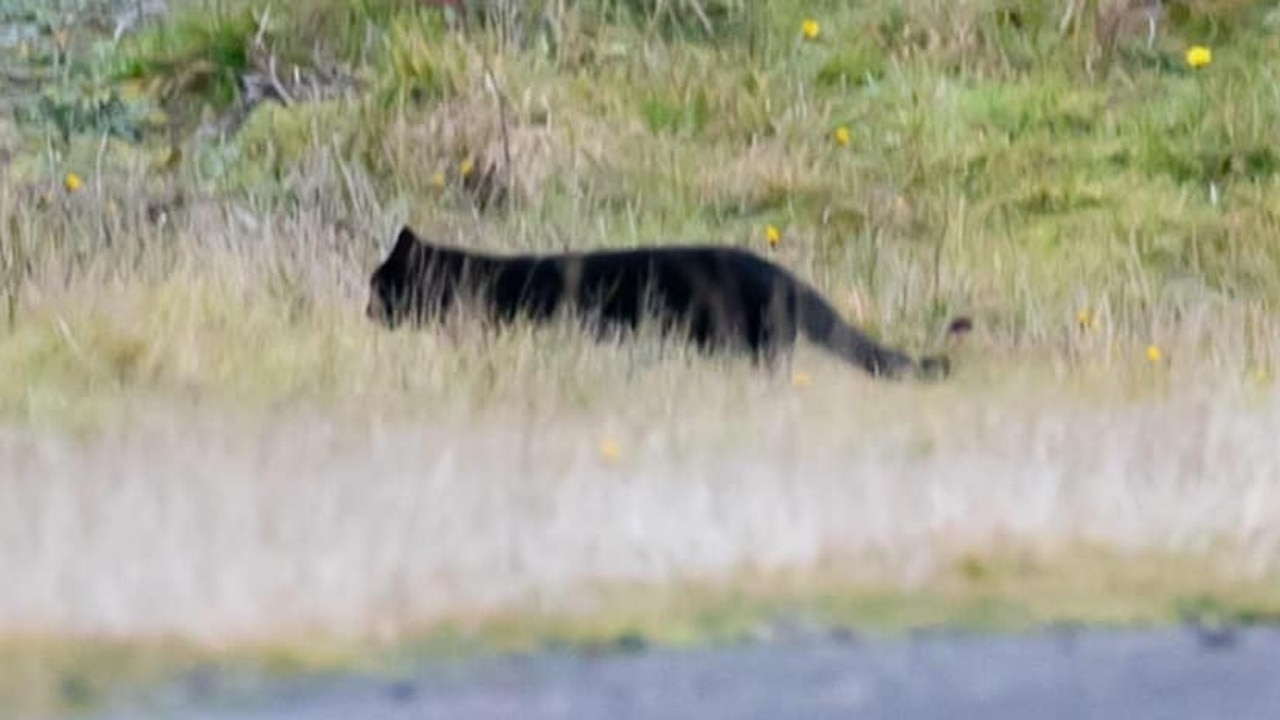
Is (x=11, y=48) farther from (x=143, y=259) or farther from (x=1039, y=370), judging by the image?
(x=1039, y=370)

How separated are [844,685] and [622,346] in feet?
9.93

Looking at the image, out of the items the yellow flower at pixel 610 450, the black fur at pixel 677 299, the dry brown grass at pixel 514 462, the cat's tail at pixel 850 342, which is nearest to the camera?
the dry brown grass at pixel 514 462

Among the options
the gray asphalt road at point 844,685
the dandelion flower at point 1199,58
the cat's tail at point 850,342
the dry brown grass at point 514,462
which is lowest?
the gray asphalt road at point 844,685

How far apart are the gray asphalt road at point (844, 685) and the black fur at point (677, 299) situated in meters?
2.72

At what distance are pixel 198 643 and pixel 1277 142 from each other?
6.98 meters

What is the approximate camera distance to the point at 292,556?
4680mm

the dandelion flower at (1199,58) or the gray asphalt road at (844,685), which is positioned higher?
the dandelion flower at (1199,58)

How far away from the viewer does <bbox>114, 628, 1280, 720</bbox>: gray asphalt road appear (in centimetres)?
392

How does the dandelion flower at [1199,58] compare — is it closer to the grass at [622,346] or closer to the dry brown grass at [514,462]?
the grass at [622,346]

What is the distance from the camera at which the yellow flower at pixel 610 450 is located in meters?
5.52

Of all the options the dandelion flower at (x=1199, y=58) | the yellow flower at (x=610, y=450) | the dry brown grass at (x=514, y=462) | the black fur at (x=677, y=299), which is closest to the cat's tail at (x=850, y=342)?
the black fur at (x=677, y=299)

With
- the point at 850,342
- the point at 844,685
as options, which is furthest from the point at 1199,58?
the point at 844,685

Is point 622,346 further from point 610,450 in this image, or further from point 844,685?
point 844,685

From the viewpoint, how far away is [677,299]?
7.33 m
